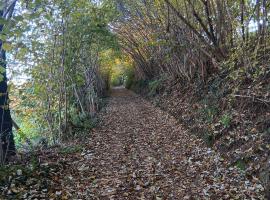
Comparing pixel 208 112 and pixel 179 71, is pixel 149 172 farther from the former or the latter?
pixel 179 71

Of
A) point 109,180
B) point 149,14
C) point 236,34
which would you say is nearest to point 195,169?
point 109,180

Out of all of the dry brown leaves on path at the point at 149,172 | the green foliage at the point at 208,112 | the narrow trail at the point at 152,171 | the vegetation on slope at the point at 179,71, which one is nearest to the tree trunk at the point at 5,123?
the vegetation on slope at the point at 179,71

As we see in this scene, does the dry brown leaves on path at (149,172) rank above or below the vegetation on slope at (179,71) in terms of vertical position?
below

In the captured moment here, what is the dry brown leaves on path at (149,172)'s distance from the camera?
490 centimetres

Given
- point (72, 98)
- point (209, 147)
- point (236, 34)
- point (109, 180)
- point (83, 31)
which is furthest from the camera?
point (72, 98)

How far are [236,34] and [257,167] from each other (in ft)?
14.9

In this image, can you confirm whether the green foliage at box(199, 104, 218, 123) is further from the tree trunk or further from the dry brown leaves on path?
the tree trunk

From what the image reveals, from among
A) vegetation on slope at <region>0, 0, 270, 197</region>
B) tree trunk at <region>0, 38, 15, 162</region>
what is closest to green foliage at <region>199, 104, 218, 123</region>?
vegetation on slope at <region>0, 0, 270, 197</region>

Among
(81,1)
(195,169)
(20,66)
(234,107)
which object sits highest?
(81,1)

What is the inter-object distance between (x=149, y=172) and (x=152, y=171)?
85 mm

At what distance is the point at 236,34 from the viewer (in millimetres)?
8383

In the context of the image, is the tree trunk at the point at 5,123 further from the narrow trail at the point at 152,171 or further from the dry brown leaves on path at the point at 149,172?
the narrow trail at the point at 152,171

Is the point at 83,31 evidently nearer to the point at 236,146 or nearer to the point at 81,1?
the point at 81,1

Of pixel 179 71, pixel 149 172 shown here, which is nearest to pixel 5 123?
pixel 149 172
